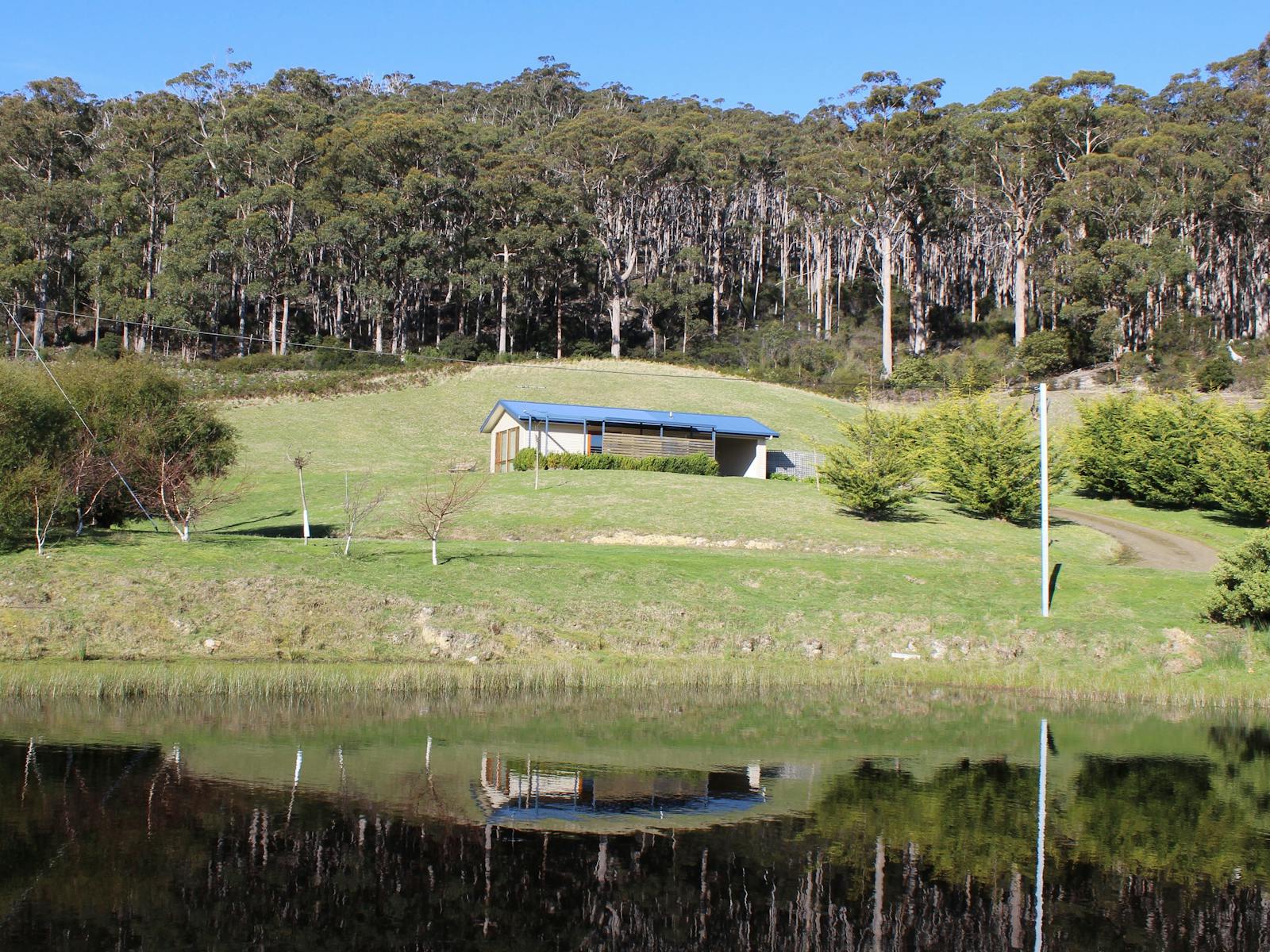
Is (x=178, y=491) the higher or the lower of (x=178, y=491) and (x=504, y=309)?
the lower

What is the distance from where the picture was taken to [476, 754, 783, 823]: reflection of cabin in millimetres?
13266

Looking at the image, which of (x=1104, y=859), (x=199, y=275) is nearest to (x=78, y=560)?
(x=1104, y=859)

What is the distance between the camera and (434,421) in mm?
69000

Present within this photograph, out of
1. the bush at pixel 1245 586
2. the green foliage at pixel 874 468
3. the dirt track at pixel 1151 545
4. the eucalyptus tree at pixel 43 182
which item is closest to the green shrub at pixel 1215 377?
the dirt track at pixel 1151 545

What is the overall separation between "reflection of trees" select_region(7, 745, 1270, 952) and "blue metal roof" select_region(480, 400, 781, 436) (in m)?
40.9

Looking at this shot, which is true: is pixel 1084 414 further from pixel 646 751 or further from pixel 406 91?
pixel 406 91

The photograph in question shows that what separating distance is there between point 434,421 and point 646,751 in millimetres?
54754

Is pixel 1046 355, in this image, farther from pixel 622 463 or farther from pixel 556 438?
pixel 556 438

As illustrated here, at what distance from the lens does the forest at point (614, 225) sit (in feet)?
270

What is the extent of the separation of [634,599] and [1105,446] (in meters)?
35.8

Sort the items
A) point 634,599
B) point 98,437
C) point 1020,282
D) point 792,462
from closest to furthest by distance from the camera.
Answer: point 634,599 < point 98,437 < point 792,462 < point 1020,282

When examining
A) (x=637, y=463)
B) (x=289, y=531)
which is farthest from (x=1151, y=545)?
(x=289, y=531)

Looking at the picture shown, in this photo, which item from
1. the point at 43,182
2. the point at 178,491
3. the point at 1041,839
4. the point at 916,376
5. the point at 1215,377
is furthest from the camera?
the point at 43,182

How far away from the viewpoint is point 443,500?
4000cm
